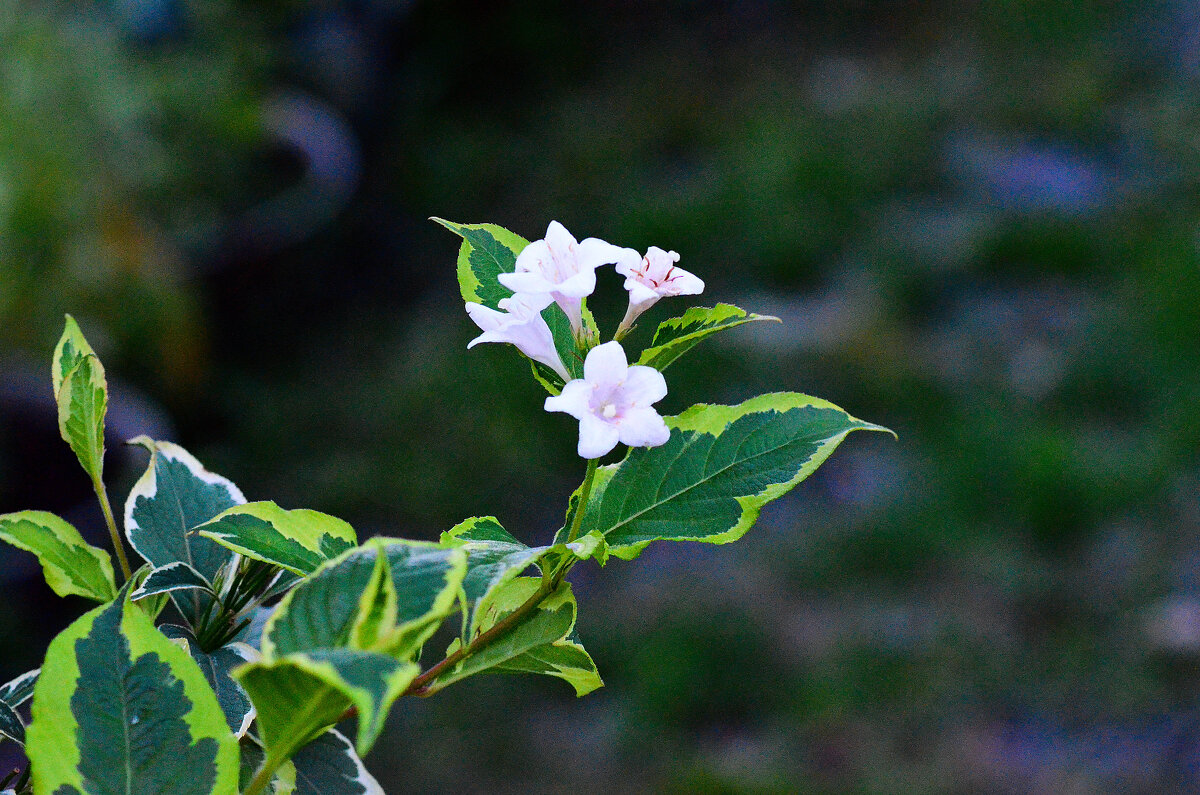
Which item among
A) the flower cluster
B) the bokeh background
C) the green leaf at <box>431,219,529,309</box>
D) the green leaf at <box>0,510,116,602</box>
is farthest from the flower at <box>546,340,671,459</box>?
the bokeh background

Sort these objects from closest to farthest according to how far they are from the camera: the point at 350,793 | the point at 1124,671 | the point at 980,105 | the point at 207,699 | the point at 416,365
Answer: the point at 207,699 → the point at 350,793 → the point at 1124,671 → the point at 416,365 → the point at 980,105

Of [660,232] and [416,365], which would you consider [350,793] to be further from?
[660,232]

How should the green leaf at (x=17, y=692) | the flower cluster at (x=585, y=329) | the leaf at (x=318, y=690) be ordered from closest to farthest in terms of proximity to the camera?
the leaf at (x=318, y=690) < the flower cluster at (x=585, y=329) < the green leaf at (x=17, y=692)

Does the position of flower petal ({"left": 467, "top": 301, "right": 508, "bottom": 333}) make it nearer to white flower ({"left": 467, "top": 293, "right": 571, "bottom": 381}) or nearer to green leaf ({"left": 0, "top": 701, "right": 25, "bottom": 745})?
white flower ({"left": 467, "top": 293, "right": 571, "bottom": 381})

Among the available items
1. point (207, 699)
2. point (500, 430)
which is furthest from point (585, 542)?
point (500, 430)

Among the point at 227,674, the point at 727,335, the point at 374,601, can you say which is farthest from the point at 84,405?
the point at 727,335

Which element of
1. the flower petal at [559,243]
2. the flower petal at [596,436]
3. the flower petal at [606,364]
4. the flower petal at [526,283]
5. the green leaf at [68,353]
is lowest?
the green leaf at [68,353]

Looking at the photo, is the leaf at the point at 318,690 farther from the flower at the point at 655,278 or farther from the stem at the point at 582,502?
the flower at the point at 655,278

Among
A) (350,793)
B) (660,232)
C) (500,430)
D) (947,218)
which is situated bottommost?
(350,793)

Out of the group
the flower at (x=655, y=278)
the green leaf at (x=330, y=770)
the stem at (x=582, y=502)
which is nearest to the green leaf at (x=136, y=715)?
the green leaf at (x=330, y=770)
